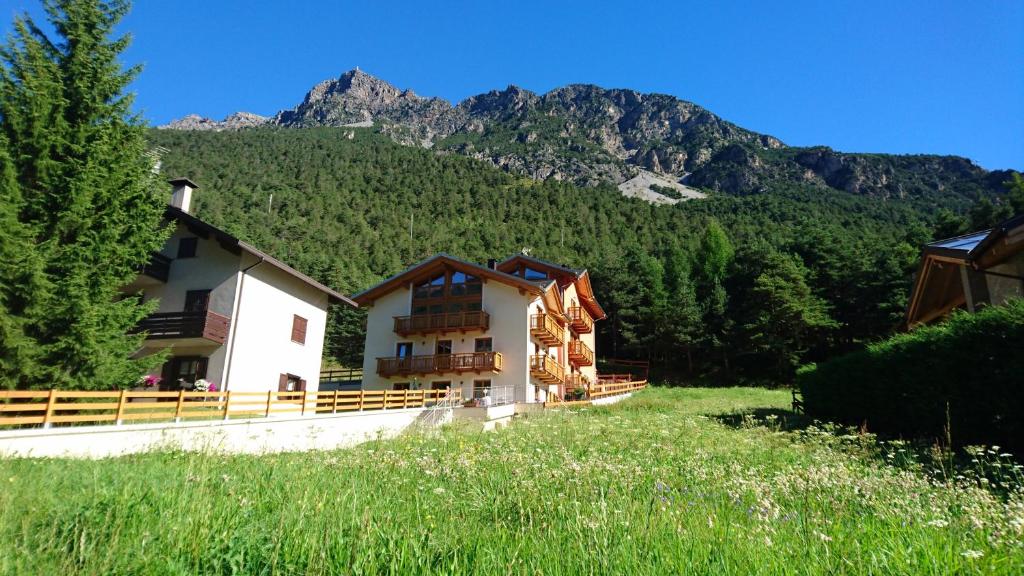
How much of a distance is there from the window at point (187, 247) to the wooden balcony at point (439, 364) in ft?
41.4

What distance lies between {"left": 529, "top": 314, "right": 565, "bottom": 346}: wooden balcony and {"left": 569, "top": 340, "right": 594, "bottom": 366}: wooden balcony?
479 cm

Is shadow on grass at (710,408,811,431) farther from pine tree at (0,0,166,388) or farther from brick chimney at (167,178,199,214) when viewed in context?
brick chimney at (167,178,199,214)

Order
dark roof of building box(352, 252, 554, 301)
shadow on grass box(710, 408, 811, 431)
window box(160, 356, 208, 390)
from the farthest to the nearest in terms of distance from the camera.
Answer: dark roof of building box(352, 252, 554, 301)
window box(160, 356, 208, 390)
shadow on grass box(710, 408, 811, 431)

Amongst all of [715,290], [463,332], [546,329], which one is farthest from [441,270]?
[715,290]

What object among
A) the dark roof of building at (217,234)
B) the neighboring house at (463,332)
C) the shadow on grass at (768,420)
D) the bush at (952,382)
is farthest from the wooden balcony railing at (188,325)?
the bush at (952,382)

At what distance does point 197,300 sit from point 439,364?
44.6 ft

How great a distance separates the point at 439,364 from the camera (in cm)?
3081

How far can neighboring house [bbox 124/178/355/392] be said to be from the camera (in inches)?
834

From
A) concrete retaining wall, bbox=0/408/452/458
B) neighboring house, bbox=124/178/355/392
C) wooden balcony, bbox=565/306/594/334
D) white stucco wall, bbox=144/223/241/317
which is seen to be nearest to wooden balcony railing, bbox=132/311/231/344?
neighboring house, bbox=124/178/355/392

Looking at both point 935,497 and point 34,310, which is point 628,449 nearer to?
point 935,497

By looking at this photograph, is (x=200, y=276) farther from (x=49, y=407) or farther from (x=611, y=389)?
(x=611, y=389)

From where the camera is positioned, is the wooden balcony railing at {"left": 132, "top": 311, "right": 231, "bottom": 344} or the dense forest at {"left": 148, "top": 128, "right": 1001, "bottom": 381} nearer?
the wooden balcony railing at {"left": 132, "top": 311, "right": 231, "bottom": 344}

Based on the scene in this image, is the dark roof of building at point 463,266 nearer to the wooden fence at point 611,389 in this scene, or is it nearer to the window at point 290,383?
the wooden fence at point 611,389

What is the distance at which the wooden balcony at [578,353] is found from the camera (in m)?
40.2
